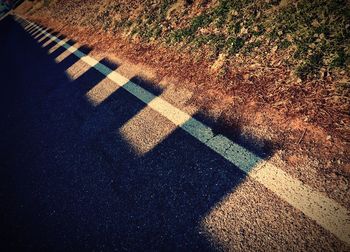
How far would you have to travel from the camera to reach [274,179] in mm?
2164

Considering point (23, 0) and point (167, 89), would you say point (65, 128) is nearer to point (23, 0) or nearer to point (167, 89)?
point (167, 89)

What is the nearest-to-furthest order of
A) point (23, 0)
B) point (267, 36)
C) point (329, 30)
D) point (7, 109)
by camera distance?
1. point (329, 30)
2. point (267, 36)
3. point (7, 109)
4. point (23, 0)

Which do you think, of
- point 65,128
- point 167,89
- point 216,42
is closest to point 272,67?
point 216,42

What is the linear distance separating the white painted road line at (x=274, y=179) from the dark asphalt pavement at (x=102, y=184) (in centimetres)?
11

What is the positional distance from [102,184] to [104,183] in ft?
0.08

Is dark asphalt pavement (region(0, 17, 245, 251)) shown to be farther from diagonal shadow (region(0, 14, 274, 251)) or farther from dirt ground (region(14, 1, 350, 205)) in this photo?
dirt ground (region(14, 1, 350, 205))

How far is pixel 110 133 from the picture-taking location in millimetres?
3469

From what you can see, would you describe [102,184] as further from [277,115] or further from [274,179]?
[277,115]

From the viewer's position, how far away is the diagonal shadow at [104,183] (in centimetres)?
227

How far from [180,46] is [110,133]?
195 centimetres

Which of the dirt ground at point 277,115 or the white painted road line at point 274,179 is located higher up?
the dirt ground at point 277,115

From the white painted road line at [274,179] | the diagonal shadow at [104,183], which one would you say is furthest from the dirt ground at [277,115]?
the diagonal shadow at [104,183]

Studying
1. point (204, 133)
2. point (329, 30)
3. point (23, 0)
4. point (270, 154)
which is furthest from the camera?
point (23, 0)

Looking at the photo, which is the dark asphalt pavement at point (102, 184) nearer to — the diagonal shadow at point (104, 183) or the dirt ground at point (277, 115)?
the diagonal shadow at point (104, 183)
